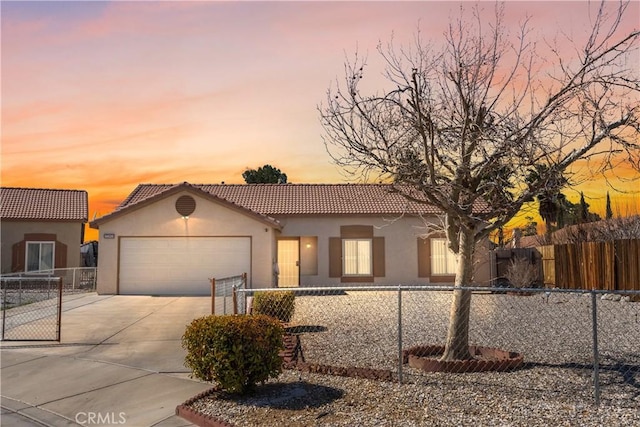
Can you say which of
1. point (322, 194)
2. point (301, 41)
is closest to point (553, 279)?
→ point (322, 194)

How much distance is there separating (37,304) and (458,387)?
15.7 meters

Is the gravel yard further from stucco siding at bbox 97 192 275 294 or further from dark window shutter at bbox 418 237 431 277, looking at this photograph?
dark window shutter at bbox 418 237 431 277

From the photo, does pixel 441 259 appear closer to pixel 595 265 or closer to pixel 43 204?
pixel 595 265

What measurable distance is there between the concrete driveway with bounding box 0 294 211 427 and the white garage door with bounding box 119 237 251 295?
8.18m

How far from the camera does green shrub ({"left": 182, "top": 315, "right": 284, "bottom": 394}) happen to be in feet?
23.4

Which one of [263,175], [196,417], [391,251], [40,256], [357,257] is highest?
[263,175]

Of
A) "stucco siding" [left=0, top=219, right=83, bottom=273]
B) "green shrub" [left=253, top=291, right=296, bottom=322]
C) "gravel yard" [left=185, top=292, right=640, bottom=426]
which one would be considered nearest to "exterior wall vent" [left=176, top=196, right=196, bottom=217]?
"stucco siding" [left=0, top=219, right=83, bottom=273]

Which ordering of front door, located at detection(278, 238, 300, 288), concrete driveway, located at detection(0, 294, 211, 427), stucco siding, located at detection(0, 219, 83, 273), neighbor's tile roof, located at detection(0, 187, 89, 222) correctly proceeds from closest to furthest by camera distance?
1. concrete driveway, located at detection(0, 294, 211, 427)
2. front door, located at detection(278, 238, 300, 288)
3. stucco siding, located at detection(0, 219, 83, 273)
4. neighbor's tile roof, located at detection(0, 187, 89, 222)

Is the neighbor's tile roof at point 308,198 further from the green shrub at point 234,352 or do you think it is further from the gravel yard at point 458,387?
the green shrub at point 234,352

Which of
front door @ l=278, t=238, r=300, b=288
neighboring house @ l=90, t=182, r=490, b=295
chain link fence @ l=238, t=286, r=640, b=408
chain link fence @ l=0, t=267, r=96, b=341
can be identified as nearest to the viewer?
chain link fence @ l=238, t=286, r=640, b=408

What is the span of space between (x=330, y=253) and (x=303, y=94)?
13.8 metres

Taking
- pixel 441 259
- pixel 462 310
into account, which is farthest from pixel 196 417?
pixel 441 259

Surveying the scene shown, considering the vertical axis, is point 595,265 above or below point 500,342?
above

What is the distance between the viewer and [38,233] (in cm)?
2780
